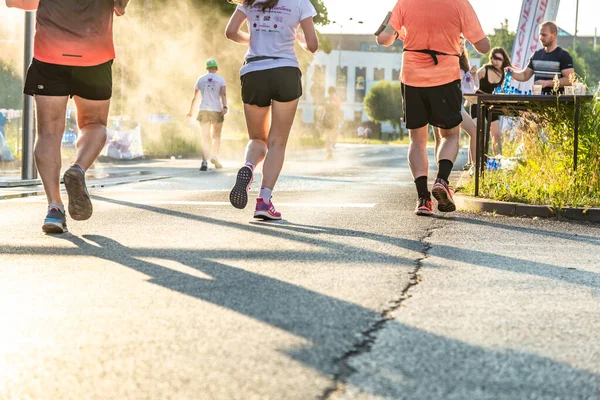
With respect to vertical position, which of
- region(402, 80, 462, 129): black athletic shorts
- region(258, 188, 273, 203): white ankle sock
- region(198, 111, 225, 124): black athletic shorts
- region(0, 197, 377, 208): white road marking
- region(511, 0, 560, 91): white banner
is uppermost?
region(511, 0, 560, 91): white banner

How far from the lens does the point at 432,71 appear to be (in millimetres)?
8312

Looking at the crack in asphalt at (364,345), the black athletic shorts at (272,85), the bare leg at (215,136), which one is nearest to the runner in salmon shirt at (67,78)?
the black athletic shorts at (272,85)

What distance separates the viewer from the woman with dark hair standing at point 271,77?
7.65 m

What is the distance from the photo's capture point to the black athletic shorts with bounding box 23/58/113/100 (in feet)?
22.3

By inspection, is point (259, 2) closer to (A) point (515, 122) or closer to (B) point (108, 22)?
(B) point (108, 22)

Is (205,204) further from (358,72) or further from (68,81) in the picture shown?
(358,72)

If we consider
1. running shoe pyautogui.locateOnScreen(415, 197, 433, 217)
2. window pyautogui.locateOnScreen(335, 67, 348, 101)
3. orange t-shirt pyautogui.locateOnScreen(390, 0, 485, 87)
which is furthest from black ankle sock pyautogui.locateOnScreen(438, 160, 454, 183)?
window pyautogui.locateOnScreen(335, 67, 348, 101)

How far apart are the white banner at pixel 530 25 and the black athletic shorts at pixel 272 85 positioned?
35.6 ft

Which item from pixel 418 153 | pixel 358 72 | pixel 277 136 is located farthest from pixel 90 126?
pixel 358 72

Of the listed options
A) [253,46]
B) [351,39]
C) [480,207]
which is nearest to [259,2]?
[253,46]

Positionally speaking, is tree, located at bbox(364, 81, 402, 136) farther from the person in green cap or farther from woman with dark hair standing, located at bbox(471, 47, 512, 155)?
woman with dark hair standing, located at bbox(471, 47, 512, 155)

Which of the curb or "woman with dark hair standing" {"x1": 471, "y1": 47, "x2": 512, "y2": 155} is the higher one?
"woman with dark hair standing" {"x1": 471, "y1": 47, "x2": 512, "y2": 155}

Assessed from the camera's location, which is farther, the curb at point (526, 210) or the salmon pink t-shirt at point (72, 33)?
the curb at point (526, 210)

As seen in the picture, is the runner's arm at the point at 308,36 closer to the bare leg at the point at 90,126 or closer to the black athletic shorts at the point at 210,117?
the bare leg at the point at 90,126
